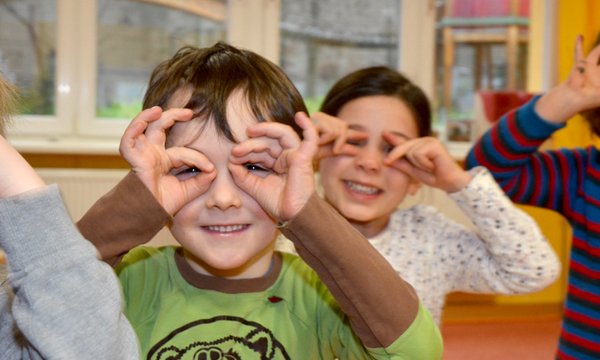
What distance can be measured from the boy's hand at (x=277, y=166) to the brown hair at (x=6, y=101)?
0.31 m

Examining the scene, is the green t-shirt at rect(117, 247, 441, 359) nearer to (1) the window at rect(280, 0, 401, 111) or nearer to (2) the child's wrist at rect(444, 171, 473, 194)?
(2) the child's wrist at rect(444, 171, 473, 194)

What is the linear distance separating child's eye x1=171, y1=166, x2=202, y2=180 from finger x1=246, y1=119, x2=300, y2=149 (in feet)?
0.35

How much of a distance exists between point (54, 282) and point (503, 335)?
3223mm

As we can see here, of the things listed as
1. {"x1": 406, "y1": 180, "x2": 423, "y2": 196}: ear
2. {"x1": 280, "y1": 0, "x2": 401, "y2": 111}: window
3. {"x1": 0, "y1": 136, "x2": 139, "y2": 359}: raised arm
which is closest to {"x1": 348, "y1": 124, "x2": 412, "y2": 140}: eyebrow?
{"x1": 406, "y1": 180, "x2": 423, "y2": 196}: ear

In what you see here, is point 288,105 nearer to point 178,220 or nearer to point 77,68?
point 178,220

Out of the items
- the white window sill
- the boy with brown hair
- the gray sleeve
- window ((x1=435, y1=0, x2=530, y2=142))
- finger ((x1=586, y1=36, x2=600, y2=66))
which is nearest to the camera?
the gray sleeve

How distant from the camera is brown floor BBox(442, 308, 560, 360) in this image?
3.24 meters

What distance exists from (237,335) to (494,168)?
811mm

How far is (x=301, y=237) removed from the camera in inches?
33.2

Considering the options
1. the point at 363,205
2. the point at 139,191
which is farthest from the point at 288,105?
the point at 363,205

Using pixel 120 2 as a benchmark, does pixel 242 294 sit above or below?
below

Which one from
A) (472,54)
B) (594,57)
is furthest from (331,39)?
(594,57)

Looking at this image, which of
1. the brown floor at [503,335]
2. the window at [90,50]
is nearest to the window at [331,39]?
the window at [90,50]

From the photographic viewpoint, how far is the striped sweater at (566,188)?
54.1 inches
